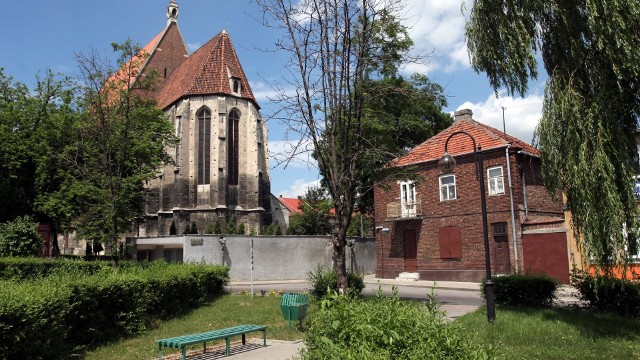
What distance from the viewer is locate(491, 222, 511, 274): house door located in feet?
→ 75.6

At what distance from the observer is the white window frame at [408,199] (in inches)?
1087

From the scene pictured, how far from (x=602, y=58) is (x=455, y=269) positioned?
17.6 meters

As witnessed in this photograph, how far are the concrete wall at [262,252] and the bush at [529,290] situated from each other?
18450 mm

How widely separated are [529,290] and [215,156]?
32.2m

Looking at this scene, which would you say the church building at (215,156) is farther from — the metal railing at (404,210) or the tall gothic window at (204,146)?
the metal railing at (404,210)

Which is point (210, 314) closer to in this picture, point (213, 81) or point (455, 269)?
point (455, 269)

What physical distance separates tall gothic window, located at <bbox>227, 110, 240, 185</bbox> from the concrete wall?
34.2 feet

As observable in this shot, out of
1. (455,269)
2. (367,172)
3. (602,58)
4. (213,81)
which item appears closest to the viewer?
(602,58)

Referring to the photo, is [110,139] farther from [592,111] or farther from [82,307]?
[592,111]

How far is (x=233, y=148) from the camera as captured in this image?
41781mm

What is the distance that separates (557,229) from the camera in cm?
2094

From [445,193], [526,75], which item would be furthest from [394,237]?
[526,75]

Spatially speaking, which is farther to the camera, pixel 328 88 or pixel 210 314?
pixel 210 314

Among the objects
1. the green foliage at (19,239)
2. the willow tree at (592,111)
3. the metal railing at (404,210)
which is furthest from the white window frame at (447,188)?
the green foliage at (19,239)
